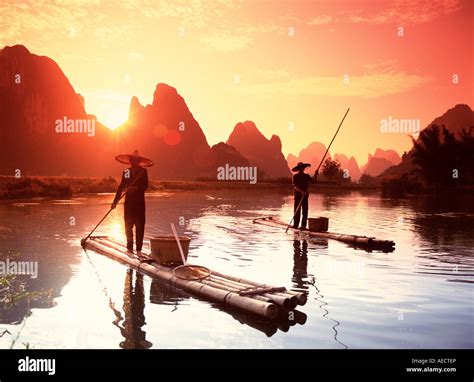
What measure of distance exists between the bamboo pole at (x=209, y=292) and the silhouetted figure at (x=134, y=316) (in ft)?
1.31

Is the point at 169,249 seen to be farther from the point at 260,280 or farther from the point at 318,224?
the point at 318,224

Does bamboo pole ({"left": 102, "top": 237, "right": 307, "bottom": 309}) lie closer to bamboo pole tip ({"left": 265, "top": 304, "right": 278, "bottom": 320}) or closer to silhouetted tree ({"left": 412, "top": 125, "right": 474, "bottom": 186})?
bamboo pole tip ({"left": 265, "top": 304, "right": 278, "bottom": 320})

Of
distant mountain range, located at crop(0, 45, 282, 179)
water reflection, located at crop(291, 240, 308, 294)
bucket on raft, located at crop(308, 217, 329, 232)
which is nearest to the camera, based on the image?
water reflection, located at crop(291, 240, 308, 294)

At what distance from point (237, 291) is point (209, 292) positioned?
0.62m

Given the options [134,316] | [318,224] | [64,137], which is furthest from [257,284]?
[64,137]

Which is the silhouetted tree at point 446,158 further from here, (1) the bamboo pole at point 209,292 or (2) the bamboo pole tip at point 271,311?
(2) the bamboo pole tip at point 271,311

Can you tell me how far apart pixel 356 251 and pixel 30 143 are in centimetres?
12029

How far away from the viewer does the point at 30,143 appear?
12356 centimetres

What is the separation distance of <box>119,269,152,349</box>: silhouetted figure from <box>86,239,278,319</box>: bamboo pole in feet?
1.31

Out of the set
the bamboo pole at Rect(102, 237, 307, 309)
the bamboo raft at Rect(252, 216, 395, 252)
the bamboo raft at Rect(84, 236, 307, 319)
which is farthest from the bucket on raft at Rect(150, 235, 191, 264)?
the bamboo raft at Rect(252, 216, 395, 252)

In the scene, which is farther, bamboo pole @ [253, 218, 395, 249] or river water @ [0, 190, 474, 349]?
bamboo pole @ [253, 218, 395, 249]

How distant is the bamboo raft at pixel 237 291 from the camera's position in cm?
788

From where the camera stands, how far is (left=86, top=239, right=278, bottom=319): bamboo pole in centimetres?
770
